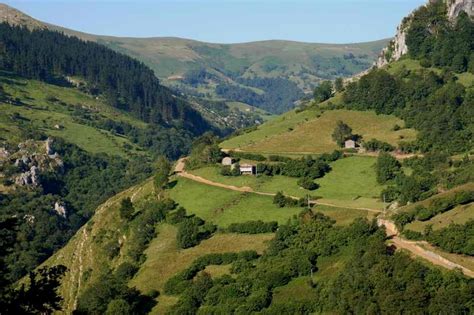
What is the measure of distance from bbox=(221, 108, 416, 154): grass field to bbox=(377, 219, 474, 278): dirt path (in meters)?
41.0

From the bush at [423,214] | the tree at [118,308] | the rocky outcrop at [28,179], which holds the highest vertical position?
the bush at [423,214]

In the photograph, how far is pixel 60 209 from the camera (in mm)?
169125

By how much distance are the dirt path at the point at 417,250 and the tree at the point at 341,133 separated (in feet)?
138

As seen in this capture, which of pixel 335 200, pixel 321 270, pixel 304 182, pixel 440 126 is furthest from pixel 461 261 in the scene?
pixel 440 126

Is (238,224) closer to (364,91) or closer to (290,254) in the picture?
(290,254)

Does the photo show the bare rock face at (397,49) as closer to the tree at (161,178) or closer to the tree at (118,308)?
the tree at (161,178)

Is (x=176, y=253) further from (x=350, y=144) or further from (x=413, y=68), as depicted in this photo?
(x=413, y=68)

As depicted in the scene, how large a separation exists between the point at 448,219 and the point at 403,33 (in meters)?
86.3

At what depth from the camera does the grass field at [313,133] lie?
418ft

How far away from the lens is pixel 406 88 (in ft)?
448

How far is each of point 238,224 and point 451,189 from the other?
29.1 meters

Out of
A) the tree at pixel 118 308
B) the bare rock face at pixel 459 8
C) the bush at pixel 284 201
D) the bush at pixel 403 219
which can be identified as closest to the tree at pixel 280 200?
the bush at pixel 284 201

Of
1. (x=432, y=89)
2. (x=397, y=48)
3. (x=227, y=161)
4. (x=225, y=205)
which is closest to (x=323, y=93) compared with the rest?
(x=397, y=48)

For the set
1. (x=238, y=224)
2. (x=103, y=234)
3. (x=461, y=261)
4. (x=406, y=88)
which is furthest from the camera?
(x=406, y=88)
